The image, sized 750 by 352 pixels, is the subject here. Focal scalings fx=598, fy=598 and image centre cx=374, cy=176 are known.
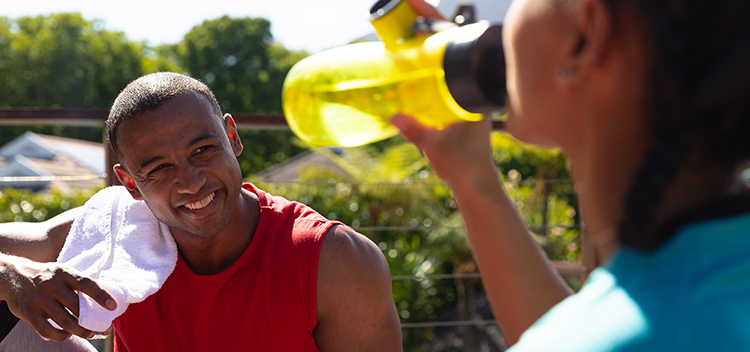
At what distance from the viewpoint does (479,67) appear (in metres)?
0.84

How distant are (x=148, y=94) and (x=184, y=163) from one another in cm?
22

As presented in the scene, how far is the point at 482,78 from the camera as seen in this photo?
0.85m

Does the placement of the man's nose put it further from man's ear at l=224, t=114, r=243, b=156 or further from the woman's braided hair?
the woman's braided hair

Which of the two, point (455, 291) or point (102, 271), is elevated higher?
point (102, 271)

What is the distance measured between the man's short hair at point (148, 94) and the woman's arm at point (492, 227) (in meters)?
1.02

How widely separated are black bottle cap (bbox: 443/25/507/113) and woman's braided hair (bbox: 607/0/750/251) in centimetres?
27

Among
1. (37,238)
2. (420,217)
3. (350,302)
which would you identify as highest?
(37,238)

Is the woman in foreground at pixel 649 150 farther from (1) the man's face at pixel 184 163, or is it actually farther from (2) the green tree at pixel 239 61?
(2) the green tree at pixel 239 61

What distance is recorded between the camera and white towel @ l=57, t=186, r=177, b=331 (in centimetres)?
168

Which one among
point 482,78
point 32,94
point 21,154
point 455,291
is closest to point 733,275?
point 482,78

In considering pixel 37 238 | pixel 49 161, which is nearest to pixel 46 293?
pixel 37 238

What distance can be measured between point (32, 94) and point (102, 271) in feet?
107

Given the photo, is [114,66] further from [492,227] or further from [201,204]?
[492,227]

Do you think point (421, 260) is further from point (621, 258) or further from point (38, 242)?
point (621, 258)
